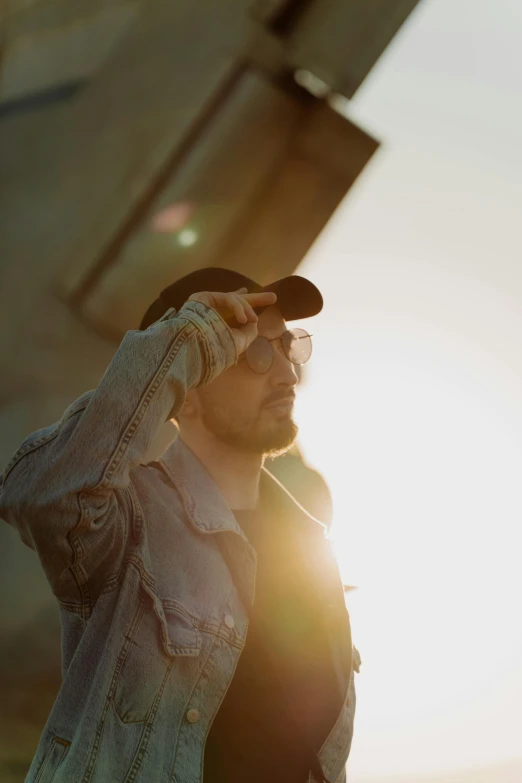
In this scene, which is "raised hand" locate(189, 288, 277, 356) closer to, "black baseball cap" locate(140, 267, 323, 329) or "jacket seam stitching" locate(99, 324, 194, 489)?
"jacket seam stitching" locate(99, 324, 194, 489)

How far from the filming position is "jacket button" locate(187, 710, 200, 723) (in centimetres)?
180

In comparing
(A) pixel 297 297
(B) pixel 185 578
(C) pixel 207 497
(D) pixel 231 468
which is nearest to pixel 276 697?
(B) pixel 185 578

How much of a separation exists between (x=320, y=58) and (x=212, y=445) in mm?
2992

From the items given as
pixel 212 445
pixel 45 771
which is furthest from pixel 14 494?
pixel 212 445

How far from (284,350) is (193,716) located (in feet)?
3.97

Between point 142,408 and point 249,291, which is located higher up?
point 249,291

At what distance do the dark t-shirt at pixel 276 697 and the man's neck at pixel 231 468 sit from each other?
0.92 feet

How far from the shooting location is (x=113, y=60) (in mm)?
4672

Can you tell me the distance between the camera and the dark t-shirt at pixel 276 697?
1921 millimetres

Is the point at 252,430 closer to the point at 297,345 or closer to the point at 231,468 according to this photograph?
the point at 231,468

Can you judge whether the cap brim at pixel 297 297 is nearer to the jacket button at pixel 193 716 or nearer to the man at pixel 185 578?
the man at pixel 185 578

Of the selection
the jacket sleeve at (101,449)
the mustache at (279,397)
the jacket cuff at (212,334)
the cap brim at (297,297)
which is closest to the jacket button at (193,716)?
the jacket sleeve at (101,449)

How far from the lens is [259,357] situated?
2.43 meters

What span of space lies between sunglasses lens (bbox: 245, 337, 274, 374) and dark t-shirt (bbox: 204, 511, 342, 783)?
2.08 ft
